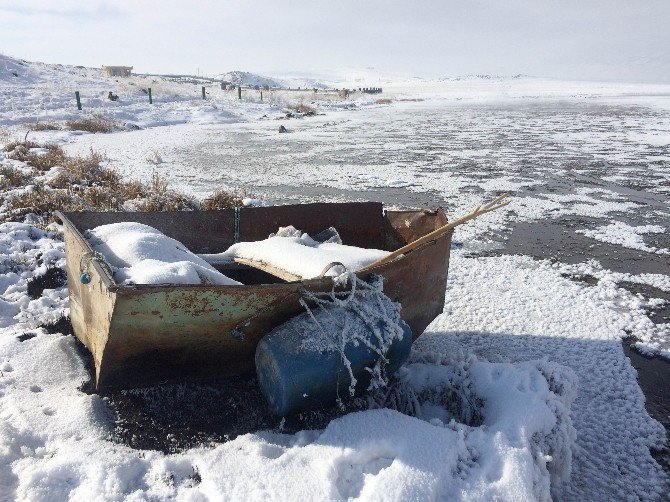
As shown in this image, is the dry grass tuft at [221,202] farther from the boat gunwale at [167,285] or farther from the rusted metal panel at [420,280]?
the boat gunwale at [167,285]

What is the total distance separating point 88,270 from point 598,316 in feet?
12.5

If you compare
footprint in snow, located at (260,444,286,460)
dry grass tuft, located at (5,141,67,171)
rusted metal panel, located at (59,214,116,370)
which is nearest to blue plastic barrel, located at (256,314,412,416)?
footprint in snow, located at (260,444,286,460)

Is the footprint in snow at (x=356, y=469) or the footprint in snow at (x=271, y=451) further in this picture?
the footprint in snow at (x=271, y=451)

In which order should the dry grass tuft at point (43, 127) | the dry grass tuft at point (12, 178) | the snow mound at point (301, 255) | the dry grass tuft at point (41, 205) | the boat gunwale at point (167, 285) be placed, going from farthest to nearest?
the dry grass tuft at point (43, 127) < the dry grass tuft at point (12, 178) < the dry grass tuft at point (41, 205) < the snow mound at point (301, 255) < the boat gunwale at point (167, 285)

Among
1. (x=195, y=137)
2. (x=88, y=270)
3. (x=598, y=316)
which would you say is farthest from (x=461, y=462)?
(x=195, y=137)

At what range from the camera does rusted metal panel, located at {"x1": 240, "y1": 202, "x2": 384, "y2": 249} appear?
14.3 ft

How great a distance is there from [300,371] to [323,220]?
233 centimetres

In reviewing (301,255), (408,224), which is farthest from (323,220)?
(301,255)

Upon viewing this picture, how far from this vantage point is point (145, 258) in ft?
9.56

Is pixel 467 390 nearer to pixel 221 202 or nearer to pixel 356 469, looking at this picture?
pixel 356 469

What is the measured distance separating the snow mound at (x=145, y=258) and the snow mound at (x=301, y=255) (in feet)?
1.41

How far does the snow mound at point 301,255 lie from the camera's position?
308 cm

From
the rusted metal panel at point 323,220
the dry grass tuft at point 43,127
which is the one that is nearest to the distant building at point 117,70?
the dry grass tuft at point 43,127

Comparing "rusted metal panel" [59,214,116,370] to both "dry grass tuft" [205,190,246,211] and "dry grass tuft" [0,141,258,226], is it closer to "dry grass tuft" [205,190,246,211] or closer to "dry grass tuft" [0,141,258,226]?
"dry grass tuft" [0,141,258,226]
